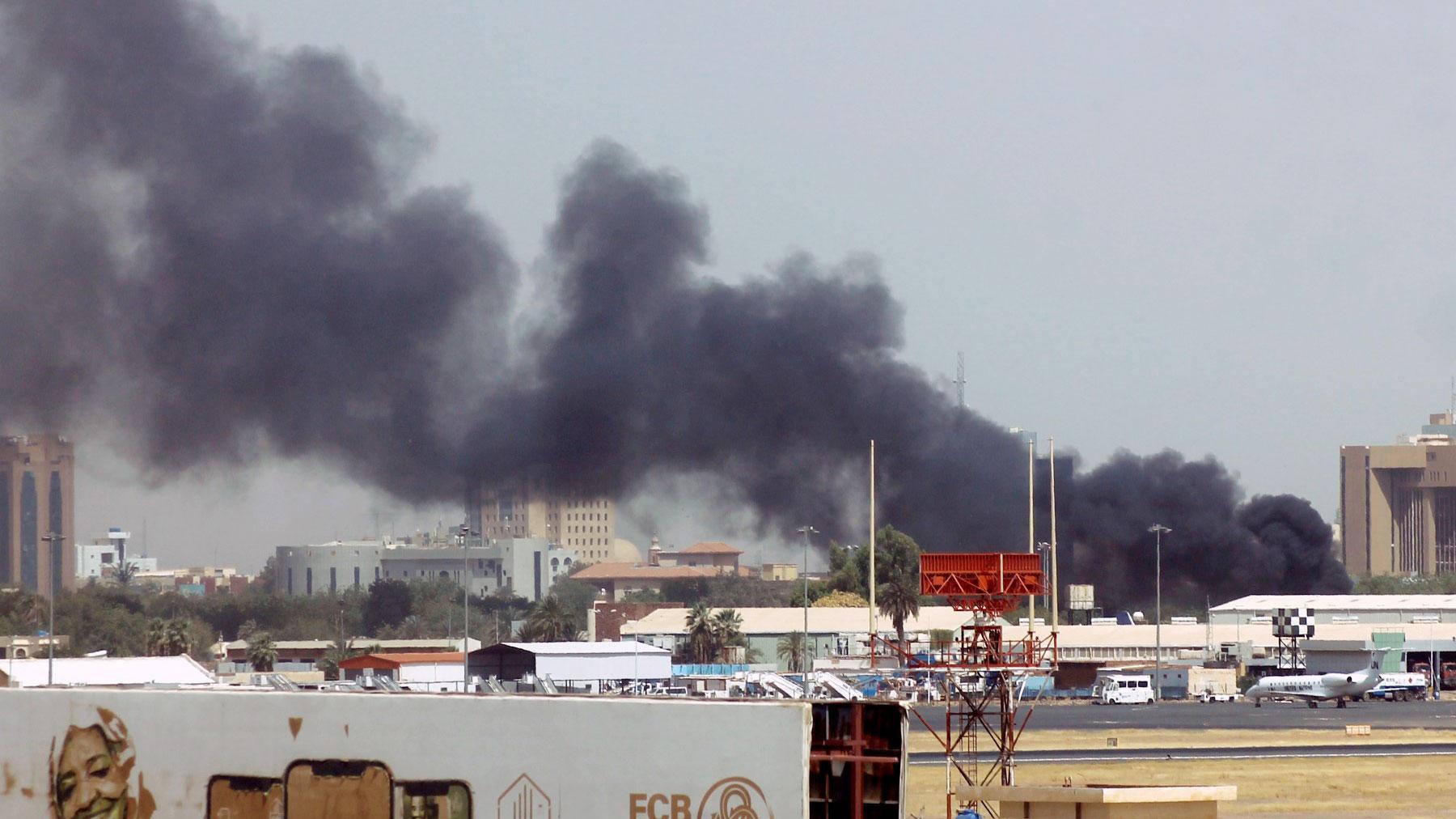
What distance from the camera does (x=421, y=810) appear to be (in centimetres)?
1588

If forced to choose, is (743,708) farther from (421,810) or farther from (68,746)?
(68,746)

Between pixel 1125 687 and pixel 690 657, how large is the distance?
3469cm

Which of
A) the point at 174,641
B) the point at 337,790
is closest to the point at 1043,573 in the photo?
the point at 337,790

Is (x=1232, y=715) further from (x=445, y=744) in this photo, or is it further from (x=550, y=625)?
(x=445, y=744)

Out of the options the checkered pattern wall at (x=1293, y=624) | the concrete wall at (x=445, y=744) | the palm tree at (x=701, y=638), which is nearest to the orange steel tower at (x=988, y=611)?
the concrete wall at (x=445, y=744)

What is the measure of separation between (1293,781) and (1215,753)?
775cm

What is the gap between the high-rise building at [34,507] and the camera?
567 ft

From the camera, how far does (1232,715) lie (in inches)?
2800

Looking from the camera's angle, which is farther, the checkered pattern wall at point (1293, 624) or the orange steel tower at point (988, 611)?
the checkered pattern wall at point (1293, 624)

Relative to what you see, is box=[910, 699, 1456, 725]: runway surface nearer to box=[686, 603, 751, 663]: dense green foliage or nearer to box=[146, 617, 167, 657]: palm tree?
box=[686, 603, 751, 663]: dense green foliage

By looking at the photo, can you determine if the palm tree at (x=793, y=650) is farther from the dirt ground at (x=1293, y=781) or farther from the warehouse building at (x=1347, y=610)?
the dirt ground at (x=1293, y=781)

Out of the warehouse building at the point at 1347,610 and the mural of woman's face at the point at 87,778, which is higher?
the mural of woman's face at the point at 87,778

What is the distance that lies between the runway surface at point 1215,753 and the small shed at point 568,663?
30.6 meters

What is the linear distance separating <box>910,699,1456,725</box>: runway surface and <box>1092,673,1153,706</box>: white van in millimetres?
1376
